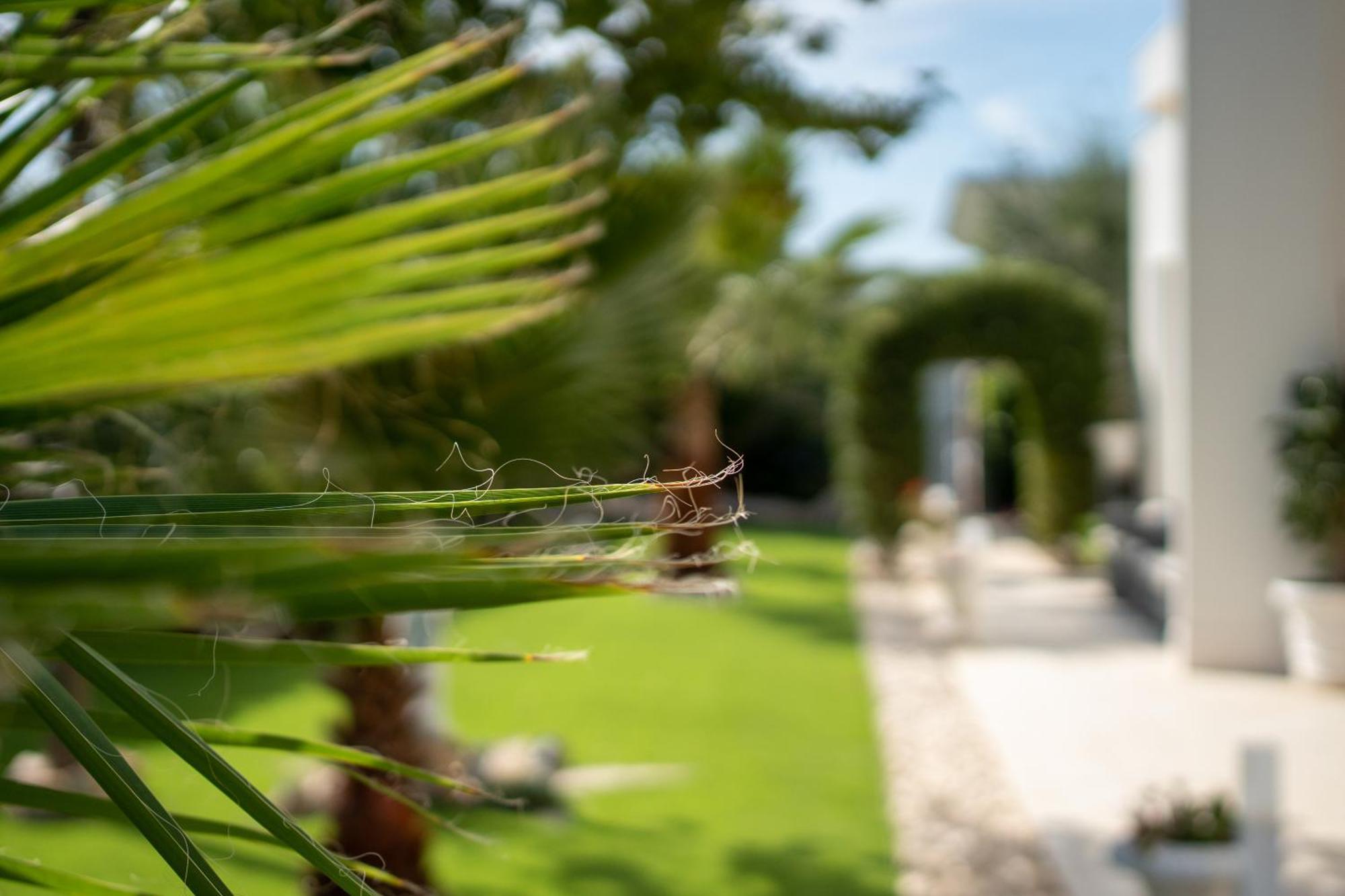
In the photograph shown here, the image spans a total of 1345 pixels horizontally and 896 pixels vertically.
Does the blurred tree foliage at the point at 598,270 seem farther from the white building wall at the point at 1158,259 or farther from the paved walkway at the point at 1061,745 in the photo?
the white building wall at the point at 1158,259

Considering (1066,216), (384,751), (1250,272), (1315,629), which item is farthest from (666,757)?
(1066,216)

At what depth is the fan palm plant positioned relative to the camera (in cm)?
48

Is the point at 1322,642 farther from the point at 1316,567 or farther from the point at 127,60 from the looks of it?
the point at 127,60

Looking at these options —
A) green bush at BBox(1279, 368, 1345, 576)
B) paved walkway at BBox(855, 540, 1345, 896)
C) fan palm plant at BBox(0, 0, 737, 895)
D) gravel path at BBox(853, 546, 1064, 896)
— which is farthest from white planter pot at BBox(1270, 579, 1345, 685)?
fan palm plant at BBox(0, 0, 737, 895)

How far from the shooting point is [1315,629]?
695cm

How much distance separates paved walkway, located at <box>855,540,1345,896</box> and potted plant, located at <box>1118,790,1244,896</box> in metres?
0.52

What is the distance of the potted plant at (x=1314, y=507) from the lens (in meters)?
6.98

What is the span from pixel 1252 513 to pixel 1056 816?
3.32 metres

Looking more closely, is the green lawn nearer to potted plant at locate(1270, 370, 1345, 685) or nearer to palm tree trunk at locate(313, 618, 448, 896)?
palm tree trunk at locate(313, 618, 448, 896)

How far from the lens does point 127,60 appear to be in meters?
0.99

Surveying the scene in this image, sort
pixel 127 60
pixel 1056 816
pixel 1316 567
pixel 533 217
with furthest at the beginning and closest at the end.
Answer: pixel 1316 567, pixel 1056 816, pixel 533 217, pixel 127 60

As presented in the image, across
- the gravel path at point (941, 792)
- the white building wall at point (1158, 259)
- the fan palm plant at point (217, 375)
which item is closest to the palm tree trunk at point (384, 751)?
the fan palm plant at point (217, 375)

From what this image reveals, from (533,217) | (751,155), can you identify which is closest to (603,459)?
(533,217)

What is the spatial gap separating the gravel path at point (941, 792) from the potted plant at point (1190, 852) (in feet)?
2.78
